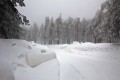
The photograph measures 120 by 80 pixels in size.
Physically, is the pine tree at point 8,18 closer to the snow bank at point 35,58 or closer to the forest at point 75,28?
the forest at point 75,28

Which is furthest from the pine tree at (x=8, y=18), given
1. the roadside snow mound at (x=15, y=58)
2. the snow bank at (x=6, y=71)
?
the snow bank at (x=6, y=71)

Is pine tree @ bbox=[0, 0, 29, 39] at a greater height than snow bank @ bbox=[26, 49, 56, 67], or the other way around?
pine tree @ bbox=[0, 0, 29, 39]

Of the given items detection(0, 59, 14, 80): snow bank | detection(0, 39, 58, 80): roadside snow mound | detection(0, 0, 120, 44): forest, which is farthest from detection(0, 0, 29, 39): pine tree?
detection(0, 59, 14, 80): snow bank

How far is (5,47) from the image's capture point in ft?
24.3

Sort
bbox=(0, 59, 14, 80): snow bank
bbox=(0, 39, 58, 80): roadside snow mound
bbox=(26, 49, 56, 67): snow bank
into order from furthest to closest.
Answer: bbox=(26, 49, 56, 67): snow bank → bbox=(0, 39, 58, 80): roadside snow mound → bbox=(0, 59, 14, 80): snow bank

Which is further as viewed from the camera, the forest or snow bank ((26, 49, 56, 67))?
the forest

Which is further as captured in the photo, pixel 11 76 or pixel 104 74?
pixel 104 74

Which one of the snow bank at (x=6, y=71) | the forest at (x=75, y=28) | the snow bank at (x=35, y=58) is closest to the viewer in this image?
the snow bank at (x=6, y=71)

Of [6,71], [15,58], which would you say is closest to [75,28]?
[15,58]

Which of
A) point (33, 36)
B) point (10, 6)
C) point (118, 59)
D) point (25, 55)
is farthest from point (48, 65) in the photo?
point (33, 36)

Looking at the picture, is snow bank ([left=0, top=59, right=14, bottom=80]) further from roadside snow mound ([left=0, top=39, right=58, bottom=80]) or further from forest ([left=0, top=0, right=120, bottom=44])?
forest ([left=0, top=0, right=120, bottom=44])

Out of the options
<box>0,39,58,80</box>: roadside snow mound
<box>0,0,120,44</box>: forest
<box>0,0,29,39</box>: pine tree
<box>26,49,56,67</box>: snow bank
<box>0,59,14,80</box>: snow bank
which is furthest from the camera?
<box>0,0,120,44</box>: forest

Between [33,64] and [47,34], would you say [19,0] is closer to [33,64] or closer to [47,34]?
[33,64]

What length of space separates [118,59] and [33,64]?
992cm
